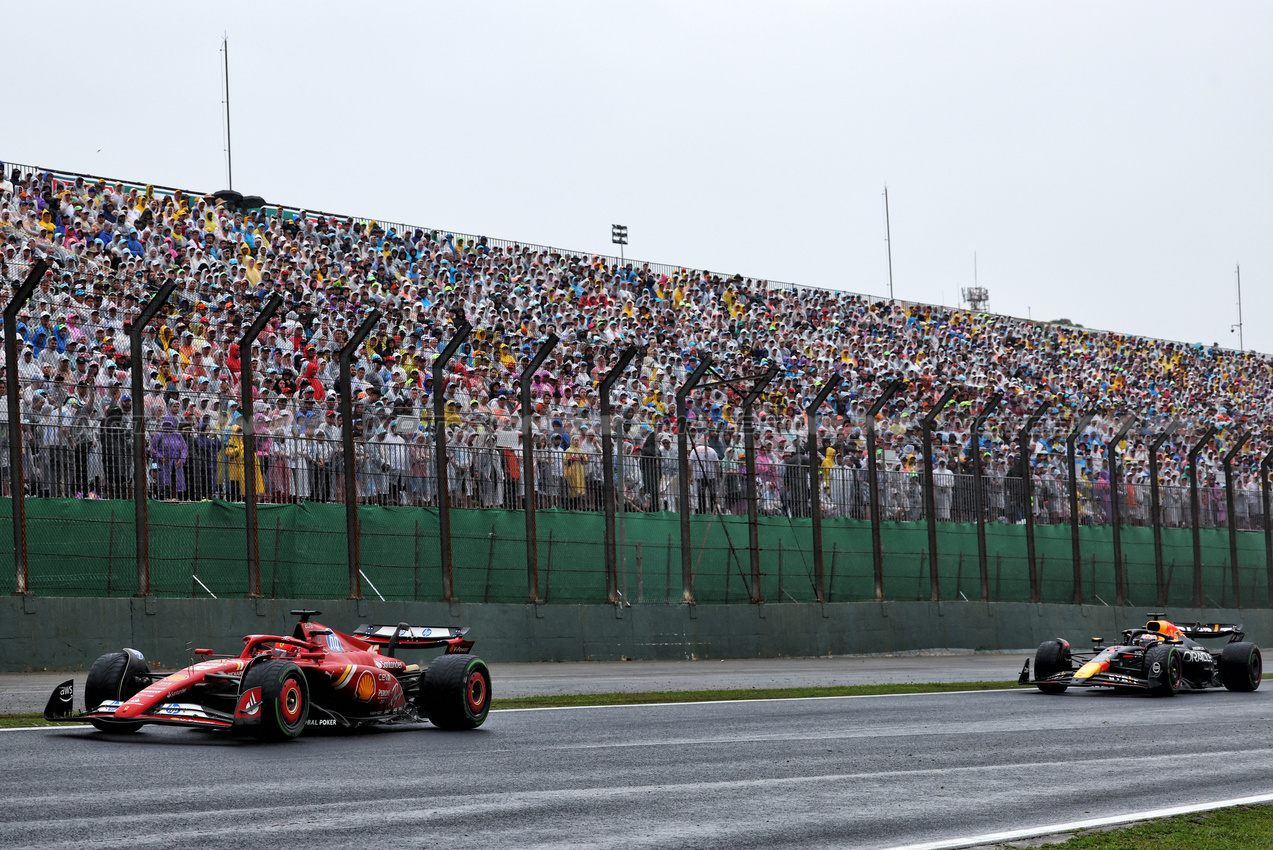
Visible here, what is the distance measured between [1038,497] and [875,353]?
7321mm

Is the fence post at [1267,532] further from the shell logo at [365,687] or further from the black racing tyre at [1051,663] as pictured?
the shell logo at [365,687]

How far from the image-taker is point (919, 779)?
8734 millimetres

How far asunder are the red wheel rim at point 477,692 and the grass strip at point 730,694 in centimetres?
225

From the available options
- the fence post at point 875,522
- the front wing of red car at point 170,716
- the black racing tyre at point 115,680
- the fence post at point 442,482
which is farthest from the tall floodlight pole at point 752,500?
the front wing of red car at point 170,716

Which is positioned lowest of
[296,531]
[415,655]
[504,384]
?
[415,655]

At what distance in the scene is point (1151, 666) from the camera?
54.7ft

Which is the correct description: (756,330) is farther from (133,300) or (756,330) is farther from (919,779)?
(919,779)

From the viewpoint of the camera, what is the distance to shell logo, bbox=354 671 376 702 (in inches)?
428

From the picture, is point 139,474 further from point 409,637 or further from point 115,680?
point 115,680

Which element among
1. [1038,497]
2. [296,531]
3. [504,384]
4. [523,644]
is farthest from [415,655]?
[1038,497]

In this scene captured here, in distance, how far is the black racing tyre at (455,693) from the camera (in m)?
11.3

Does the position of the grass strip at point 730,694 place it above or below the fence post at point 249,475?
below

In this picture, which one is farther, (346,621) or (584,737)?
(346,621)

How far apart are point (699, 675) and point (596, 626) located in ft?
10.2
